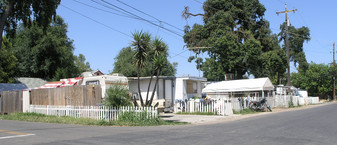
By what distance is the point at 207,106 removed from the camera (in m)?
20.8

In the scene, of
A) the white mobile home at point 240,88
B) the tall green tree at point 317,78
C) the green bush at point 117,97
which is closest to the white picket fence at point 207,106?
the green bush at point 117,97

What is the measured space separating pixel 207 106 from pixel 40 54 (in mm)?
27487

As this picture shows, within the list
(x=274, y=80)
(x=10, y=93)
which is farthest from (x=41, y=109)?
(x=274, y=80)

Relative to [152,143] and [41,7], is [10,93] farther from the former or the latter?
[152,143]

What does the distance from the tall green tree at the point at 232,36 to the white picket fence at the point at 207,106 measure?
51.9 feet

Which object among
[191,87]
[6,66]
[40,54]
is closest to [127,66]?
[40,54]

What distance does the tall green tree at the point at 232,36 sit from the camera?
37469 millimetres

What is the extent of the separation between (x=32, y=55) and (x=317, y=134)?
37.3 metres

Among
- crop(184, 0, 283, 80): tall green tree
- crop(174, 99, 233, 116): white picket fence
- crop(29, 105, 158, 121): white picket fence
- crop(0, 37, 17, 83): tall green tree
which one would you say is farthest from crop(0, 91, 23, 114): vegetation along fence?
crop(184, 0, 283, 80): tall green tree

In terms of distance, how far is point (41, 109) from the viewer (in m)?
19.3

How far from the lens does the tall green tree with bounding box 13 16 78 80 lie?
37312 mm

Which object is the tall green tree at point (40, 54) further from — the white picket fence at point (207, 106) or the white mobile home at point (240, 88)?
the white picket fence at point (207, 106)

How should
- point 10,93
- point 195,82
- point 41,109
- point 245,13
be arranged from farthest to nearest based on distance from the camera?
point 245,13 → point 195,82 → point 10,93 → point 41,109

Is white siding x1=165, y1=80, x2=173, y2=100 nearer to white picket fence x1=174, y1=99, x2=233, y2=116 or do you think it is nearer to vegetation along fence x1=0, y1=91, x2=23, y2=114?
white picket fence x1=174, y1=99, x2=233, y2=116
